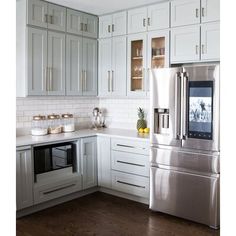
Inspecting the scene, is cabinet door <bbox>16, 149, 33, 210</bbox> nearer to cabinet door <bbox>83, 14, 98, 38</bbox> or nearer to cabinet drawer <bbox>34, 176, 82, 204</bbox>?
cabinet drawer <bbox>34, 176, 82, 204</bbox>

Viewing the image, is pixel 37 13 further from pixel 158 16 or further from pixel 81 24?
pixel 158 16

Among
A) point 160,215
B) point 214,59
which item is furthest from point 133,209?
point 214,59

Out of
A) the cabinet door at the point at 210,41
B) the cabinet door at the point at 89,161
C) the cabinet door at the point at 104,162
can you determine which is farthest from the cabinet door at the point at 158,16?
the cabinet door at the point at 89,161

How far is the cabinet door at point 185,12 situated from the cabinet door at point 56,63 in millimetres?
1518

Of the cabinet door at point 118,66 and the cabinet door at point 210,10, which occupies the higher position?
the cabinet door at point 210,10

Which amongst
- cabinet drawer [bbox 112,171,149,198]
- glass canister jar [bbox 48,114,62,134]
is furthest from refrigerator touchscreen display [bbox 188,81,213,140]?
glass canister jar [bbox 48,114,62,134]

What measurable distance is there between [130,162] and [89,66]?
161 cm

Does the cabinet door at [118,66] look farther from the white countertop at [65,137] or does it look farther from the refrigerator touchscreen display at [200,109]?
the refrigerator touchscreen display at [200,109]

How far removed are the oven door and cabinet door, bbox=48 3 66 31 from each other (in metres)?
1.87

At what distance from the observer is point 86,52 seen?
4.59m

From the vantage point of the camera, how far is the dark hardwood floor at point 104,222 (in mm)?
3193

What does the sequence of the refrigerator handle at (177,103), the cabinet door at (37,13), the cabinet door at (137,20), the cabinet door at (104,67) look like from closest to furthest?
the refrigerator handle at (177,103), the cabinet door at (37,13), the cabinet door at (137,20), the cabinet door at (104,67)
